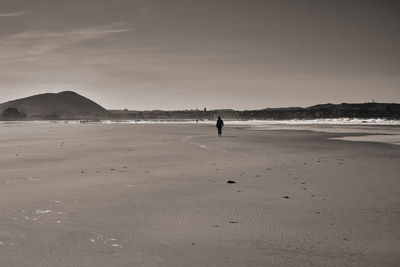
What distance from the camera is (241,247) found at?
5.29 meters

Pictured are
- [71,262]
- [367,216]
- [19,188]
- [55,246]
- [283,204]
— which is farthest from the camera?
[19,188]

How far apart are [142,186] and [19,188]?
2.78 m

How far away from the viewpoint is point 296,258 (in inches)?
191

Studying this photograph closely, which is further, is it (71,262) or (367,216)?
(367,216)

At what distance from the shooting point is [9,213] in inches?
275

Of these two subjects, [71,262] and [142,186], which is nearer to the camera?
[71,262]

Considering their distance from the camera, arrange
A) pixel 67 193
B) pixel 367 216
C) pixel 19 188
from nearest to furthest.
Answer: pixel 367 216
pixel 67 193
pixel 19 188

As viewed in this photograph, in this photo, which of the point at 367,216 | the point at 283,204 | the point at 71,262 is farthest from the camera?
the point at 283,204

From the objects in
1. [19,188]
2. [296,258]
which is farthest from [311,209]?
[19,188]

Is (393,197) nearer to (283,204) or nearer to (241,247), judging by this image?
(283,204)

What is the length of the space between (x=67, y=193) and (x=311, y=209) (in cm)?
506

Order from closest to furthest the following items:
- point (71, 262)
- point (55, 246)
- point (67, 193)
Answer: point (71, 262), point (55, 246), point (67, 193)

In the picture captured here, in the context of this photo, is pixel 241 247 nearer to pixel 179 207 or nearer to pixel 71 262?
pixel 71 262

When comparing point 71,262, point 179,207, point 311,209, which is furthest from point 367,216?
point 71,262
